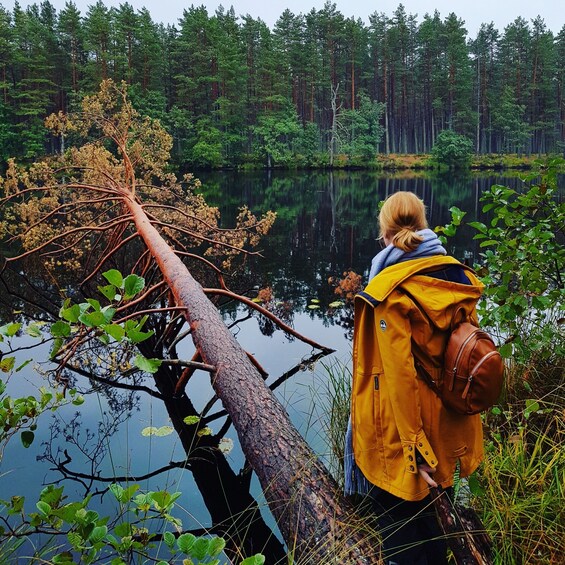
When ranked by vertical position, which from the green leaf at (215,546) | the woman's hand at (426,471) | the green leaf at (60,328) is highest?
the green leaf at (60,328)

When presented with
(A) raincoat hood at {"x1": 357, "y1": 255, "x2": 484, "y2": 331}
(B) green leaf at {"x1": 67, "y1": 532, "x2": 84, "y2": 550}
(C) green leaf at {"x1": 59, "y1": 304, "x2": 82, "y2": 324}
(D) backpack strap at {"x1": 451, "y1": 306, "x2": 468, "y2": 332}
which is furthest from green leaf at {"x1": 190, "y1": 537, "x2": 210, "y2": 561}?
(D) backpack strap at {"x1": 451, "y1": 306, "x2": 468, "y2": 332}

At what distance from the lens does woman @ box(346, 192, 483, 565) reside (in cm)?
201

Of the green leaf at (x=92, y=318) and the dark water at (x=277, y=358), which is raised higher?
the green leaf at (x=92, y=318)

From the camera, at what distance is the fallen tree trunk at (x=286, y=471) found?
2203mm

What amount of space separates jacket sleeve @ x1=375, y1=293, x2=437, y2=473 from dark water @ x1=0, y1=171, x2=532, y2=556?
1186 mm

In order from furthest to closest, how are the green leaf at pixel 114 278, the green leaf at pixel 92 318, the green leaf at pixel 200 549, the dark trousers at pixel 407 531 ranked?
1. the dark trousers at pixel 407 531
2. the green leaf at pixel 114 278
3. the green leaf at pixel 92 318
4. the green leaf at pixel 200 549

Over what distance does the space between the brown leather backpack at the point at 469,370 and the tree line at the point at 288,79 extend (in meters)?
34.3

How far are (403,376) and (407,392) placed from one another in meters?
0.07

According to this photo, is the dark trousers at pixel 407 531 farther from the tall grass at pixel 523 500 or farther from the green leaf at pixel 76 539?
the green leaf at pixel 76 539

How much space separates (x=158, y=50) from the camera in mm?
41719

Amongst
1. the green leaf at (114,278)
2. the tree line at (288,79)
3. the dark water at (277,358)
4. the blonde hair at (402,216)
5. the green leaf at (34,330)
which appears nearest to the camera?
the green leaf at (114,278)

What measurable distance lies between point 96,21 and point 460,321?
146ft

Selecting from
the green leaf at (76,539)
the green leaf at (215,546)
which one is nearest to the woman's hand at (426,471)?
the green leaf at (215,546)

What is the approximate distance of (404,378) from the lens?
6.50 ft
